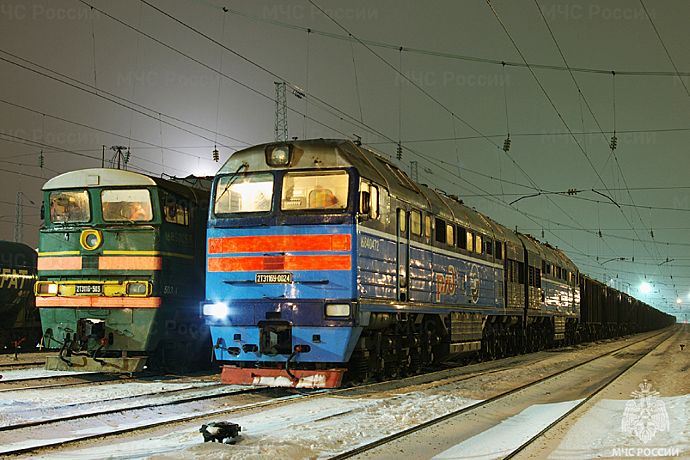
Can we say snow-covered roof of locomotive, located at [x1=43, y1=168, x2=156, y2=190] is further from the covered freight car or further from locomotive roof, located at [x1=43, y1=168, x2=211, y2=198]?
the covered freight car

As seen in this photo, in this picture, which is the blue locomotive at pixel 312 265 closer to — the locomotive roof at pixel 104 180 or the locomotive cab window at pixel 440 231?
the locomotive cab window at pixel 440 231

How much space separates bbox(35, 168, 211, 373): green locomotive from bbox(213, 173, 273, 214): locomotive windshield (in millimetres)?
2435

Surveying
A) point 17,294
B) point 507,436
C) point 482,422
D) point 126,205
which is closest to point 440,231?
point 482,422

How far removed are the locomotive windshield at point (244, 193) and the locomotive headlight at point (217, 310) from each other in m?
1.58

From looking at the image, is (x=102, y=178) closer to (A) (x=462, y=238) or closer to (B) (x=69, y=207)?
(B) (x=69, y=207)

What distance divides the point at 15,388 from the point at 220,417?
496 cm

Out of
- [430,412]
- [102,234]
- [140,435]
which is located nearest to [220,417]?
[140,435]

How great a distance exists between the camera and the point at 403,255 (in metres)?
11.8

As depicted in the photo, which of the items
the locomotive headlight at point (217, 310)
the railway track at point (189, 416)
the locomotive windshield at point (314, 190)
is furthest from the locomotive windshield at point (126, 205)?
the railway track at point (189, 416)

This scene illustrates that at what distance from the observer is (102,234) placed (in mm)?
12914

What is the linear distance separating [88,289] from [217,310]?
366cm

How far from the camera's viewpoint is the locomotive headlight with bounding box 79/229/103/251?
12.9 meters

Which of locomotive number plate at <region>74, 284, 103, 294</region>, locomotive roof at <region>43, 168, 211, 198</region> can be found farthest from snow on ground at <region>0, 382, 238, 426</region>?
locomotive roof at <region>43, 168, 211, 198</region>

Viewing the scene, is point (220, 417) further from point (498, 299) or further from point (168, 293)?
point (498, 299)
